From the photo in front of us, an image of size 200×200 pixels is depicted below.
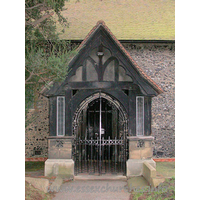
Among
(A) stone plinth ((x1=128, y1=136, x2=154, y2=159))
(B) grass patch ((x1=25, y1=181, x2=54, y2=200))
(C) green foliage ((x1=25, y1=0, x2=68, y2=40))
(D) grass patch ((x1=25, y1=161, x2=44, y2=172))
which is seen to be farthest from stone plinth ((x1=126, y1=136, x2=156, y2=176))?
(C) green foliage ((x1=25, y1=0, x2=68, y2=40))

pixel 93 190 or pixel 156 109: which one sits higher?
pixel 156 109

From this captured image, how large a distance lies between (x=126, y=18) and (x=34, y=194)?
11.3 meters

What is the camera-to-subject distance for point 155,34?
12.7 metres

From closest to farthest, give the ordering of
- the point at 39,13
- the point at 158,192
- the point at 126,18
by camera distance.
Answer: the point at 158,192 → the point at 39,13 → the point at 126,18

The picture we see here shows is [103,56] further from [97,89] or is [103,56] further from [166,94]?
[166,94]

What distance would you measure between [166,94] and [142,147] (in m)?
4.82

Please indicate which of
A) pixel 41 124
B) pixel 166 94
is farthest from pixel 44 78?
pixel 166 94

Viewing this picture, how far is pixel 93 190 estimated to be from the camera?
7.21 m

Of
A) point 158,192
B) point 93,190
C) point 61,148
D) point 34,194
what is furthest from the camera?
point 61,148

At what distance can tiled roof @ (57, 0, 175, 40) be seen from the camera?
12.7 meters

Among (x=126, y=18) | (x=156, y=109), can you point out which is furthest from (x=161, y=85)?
(x=126, y=18)

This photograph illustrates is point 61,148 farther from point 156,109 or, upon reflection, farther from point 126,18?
point 126,18

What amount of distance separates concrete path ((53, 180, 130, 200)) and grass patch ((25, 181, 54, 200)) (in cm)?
22

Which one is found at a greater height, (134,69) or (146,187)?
(134,69)
